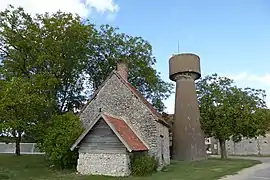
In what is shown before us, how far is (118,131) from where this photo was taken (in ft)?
69.7

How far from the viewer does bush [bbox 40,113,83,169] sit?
2394 centimetres

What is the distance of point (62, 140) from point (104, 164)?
16.2 ft

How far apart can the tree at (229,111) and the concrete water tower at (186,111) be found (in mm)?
1974

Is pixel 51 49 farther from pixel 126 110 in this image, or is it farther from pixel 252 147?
pixel 252 147

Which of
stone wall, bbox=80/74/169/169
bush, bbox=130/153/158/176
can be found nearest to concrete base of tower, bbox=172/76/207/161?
stone wall, bbox=80/74/169/169

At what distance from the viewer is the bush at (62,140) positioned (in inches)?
942

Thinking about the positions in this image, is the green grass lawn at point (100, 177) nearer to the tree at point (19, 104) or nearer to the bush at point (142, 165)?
the bush at point (142, 165)

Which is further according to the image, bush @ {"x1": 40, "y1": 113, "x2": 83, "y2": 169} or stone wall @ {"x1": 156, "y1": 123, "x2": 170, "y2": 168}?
stone wall @ {"x1": 156, "y1": 123, "x2": 170, "y2": 168}

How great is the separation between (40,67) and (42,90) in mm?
2851

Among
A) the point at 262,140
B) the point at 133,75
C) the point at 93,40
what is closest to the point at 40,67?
the point at 93,40

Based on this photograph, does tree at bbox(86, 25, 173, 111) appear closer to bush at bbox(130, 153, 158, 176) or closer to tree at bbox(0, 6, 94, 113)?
tree at bbox(0, 6, 94, 113)

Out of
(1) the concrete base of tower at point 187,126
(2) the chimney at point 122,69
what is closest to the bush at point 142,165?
(2) the chimney at point 122,69

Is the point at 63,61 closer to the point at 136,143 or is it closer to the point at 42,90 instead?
the point at 42,90

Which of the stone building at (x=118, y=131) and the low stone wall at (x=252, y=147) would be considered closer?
the stone building at (x=118, y=131)
